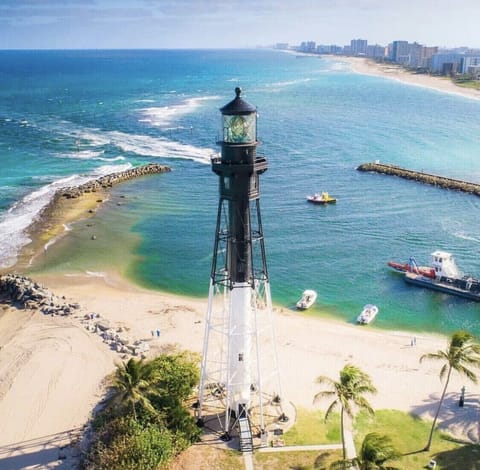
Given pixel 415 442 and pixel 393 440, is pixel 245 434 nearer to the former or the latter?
pixel 393 440

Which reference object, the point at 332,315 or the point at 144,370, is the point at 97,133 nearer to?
the point at 332,315

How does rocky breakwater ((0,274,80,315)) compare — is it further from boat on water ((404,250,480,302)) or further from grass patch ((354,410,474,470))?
boat on water ((404,250,480,302))

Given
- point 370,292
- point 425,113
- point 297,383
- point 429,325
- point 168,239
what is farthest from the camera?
point 425,113

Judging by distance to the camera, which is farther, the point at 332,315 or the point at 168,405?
the point at 332,315

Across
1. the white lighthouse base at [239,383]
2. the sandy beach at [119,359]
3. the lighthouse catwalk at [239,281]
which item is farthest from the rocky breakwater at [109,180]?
the lighthouse catwalk at [239,281]

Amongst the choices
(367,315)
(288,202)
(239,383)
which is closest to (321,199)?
(288,202)

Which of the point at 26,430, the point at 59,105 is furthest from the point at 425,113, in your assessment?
the point at 26,430

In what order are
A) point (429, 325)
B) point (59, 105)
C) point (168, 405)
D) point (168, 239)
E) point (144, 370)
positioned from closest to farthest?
point (144, 370) < point (168, 405) < point (429, 325) < point (168, 239) < point (59, 105)
